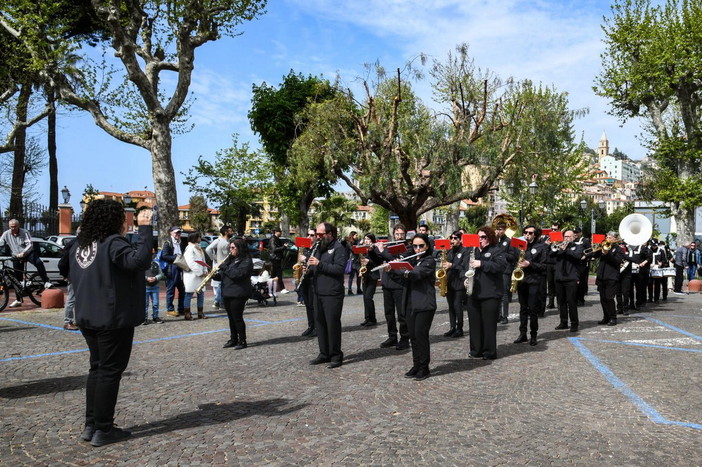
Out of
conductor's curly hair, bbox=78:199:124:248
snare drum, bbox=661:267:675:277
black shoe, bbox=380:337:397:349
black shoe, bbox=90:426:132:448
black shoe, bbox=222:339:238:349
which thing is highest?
conductor's curly hair, bbox=78:199:124:248

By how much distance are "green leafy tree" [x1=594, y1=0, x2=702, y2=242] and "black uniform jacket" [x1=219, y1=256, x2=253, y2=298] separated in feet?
86.4

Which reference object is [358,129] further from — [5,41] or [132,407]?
[132,407]

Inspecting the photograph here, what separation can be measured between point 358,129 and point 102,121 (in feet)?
32.0

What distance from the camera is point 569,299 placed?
35.0ft

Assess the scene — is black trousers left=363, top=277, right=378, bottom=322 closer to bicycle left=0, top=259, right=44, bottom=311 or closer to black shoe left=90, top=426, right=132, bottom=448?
black shoe left=90, top=426, right=132, bottom=448

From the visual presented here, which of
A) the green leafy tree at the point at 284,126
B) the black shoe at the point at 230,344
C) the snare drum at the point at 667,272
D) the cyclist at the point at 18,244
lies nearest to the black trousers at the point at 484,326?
the black shoe at the point at 230,344

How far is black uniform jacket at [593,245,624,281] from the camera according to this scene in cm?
1184

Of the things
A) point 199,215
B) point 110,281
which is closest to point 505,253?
point 110,281

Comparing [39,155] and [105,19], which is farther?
[39,155]

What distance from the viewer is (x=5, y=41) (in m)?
24.1

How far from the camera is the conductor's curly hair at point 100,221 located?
4.98 meters

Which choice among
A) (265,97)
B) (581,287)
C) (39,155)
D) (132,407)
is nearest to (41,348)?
(132,407)

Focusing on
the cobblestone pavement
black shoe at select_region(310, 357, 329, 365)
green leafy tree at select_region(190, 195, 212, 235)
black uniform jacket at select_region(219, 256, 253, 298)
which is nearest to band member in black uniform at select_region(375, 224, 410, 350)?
the cobblestone pavement

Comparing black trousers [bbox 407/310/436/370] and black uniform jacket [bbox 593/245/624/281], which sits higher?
black uniform jacket [bbox 593/245/624/281]
